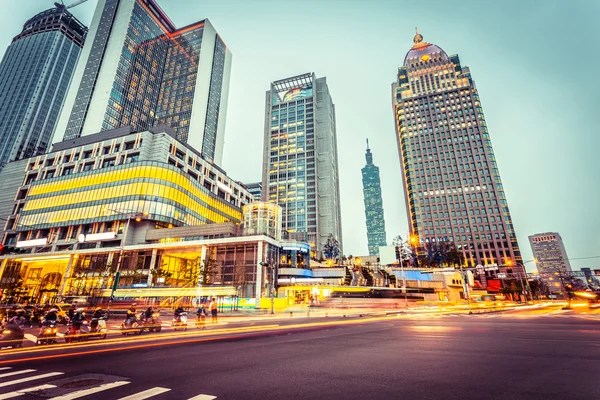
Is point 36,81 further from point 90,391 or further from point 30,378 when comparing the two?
point 90,391

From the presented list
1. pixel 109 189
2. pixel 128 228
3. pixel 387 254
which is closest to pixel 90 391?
pixel 387 254

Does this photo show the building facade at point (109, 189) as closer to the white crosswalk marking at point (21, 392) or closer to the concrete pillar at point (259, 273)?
the concrete pillar at point (259, 273)

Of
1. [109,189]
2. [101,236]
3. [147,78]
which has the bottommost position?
[101,236]

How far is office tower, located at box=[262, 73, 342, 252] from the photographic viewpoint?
134 m

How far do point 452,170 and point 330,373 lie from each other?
14615 cm

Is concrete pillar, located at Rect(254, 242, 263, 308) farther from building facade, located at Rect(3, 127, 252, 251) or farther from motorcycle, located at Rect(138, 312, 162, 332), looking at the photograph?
motorcycle, located at Rect(138, 312, 162, 332)

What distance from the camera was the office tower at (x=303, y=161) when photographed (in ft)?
441

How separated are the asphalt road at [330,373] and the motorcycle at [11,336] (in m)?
6.17

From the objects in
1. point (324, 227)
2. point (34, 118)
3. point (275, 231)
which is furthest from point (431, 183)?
point (34, 118)

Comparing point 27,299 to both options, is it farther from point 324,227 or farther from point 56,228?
point 324,227

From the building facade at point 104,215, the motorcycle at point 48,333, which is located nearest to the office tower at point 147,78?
the building facade at point 104,215

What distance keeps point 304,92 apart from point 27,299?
148990mm

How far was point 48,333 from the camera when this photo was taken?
1452 cm

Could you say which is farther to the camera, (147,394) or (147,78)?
(147,78)
